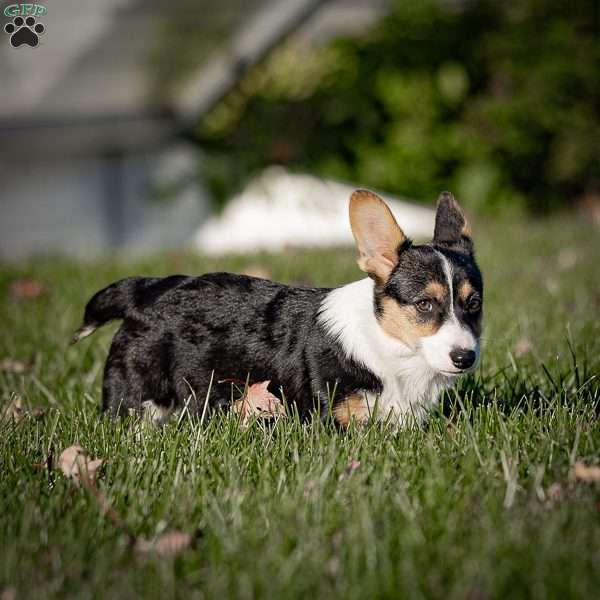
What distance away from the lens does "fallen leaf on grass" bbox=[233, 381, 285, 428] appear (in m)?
3.34

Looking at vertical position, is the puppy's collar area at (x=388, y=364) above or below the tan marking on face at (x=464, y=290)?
below

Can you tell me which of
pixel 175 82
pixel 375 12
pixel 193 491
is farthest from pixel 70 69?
pixel 193 491

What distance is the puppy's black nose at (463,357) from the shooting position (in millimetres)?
3031

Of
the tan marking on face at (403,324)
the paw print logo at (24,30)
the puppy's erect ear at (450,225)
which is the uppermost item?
the paw print logo at (24,30)

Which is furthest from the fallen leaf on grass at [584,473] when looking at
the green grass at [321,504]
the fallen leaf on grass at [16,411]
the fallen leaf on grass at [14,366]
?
the fallen leaf on grass at [14,366]

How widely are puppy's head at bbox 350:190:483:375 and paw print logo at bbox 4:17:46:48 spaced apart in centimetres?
366

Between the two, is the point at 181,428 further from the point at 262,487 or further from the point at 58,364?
the point at 58,364

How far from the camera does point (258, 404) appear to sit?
3.42m

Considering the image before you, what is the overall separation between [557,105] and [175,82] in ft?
15.6

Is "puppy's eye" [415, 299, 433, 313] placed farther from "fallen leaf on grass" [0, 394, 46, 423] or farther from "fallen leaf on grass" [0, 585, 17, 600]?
"fallen leaf on grass" [0, 585, 17, 600]

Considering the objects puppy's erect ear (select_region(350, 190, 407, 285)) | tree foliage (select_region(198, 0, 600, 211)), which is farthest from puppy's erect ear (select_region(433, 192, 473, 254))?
tree foliage (select_region(198, 0, 600, 211))

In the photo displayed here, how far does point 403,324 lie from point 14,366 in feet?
7.80

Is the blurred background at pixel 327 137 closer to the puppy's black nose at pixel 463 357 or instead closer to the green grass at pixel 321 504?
the green grass at pixel 321 504

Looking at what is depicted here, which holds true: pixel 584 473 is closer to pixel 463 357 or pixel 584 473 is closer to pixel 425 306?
pixel 463 357
